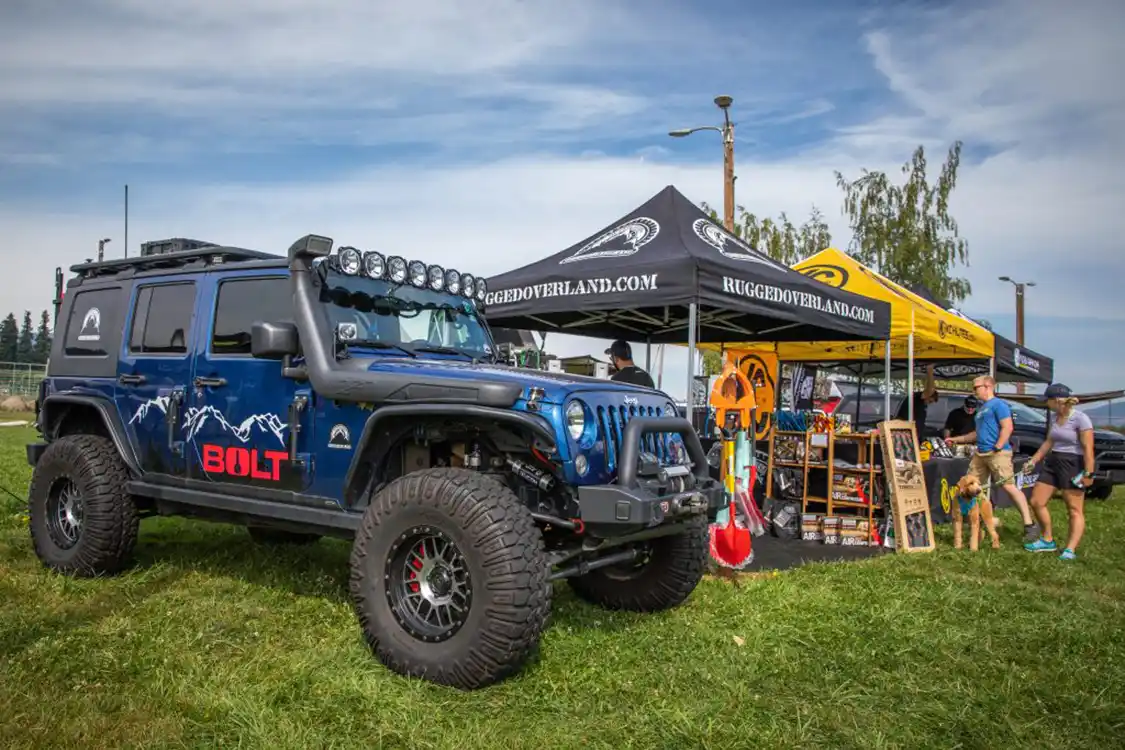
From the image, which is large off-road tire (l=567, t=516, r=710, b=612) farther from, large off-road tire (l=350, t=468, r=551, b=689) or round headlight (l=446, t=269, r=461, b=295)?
round headlight (l=446, t=269, r=461, b=295)

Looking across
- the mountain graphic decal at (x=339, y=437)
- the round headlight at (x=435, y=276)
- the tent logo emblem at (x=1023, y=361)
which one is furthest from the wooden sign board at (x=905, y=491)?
the tent logo emblem at (x=1023, y=361)

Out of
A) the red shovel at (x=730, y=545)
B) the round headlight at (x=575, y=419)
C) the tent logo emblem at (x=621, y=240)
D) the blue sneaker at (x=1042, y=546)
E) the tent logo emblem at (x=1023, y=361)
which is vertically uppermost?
the tent logo emblem at (x=621, y=240)

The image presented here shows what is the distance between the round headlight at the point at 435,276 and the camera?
5.29m

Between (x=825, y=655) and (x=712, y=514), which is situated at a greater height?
(x=712, y=514)

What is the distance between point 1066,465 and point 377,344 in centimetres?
656

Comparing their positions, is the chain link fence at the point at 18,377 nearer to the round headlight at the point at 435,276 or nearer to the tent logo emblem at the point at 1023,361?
the tent logo emblem at the point at 1023,361

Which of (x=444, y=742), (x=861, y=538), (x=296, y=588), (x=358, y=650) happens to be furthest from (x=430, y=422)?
(x=861, y=538)

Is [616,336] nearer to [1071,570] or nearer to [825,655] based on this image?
[1071,570]

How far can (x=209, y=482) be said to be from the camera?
521cm

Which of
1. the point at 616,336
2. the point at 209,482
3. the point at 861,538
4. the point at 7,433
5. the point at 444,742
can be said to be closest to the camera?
the point at 444,742

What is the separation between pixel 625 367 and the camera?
732 cm

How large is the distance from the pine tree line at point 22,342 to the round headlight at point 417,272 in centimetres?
6478

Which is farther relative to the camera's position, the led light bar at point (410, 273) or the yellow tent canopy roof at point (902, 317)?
the yellow tent canopy roof at point (902, 317)

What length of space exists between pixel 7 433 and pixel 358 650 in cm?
1896
